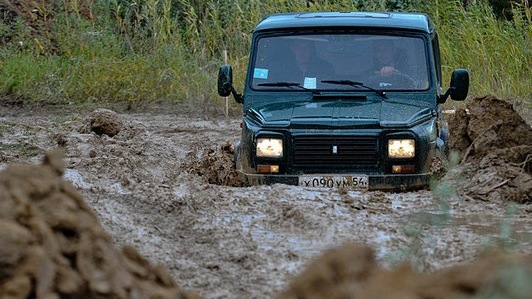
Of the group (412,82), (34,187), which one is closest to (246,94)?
(412,82)

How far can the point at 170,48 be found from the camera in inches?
753

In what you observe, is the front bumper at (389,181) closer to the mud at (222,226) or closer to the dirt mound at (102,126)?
the mud at (222,226)

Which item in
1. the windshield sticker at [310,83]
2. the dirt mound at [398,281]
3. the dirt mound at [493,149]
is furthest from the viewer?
the windshield sticker at [310,83]

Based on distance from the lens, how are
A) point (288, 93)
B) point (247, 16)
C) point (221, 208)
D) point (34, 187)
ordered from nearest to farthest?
1. point (34, 187)
2. point (221, 208)
3. point (288, 93)
4. point (247, 16)

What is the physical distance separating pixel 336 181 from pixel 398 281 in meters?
5.79

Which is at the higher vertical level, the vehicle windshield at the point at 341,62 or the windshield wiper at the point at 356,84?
the vehicle windshield at the point at 341,62

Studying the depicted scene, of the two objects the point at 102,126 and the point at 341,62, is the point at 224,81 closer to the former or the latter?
the point at 341,62

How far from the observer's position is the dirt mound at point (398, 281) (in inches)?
130

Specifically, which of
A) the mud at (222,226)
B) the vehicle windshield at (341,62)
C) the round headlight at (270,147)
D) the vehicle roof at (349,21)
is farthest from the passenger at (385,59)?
the round headlight at (270,147)

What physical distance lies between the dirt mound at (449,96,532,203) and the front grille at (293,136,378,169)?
0.80m

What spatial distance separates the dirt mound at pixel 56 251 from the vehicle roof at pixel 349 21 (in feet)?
18.5

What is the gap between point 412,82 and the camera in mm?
10258

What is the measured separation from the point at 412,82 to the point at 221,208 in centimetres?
252

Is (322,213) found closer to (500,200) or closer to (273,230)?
(273,230)
